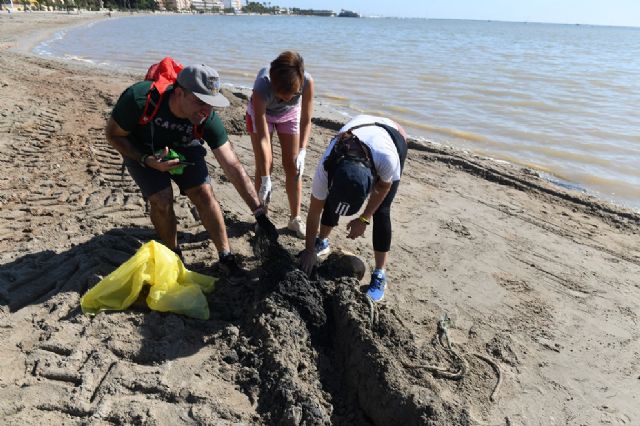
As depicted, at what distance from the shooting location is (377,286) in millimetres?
3396

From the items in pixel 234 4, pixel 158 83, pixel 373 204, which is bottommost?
pixel 234 4

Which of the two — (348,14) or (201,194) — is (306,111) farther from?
(348,14)

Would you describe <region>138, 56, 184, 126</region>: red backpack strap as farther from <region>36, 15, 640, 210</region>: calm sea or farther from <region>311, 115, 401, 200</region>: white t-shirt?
<region>36, 15, 640, 210</region>: calm sea

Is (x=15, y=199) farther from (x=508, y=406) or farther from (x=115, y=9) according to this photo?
(x=115, y=9)

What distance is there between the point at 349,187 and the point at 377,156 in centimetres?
40

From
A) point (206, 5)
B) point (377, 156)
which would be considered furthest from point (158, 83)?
point (206, 5)

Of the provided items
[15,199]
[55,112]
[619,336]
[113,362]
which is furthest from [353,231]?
[55,112]

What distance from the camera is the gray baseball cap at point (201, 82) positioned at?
282cm

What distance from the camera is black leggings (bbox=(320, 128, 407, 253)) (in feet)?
10.3

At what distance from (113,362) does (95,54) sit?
59.1ft

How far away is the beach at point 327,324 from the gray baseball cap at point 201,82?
116 centimetres

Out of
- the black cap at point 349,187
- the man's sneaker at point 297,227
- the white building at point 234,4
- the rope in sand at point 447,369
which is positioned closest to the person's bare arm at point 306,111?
the man's sneaker at point 297,227

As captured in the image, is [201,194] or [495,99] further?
[495,99]

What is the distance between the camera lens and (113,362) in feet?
8.09
